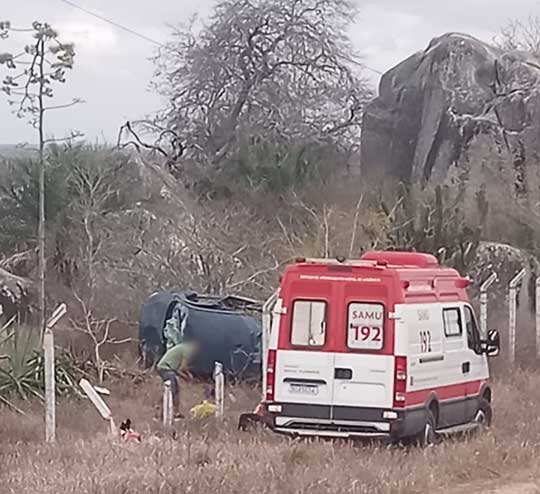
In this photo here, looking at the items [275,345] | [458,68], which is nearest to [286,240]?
[275,345]

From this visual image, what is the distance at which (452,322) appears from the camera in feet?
56.6

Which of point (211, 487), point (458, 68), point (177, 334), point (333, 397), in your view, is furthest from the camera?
point (458, 68)

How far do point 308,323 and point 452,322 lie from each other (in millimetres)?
2083

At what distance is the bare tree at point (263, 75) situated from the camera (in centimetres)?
4528

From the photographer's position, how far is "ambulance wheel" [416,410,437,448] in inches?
633

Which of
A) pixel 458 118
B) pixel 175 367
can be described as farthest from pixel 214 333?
pixel 458 118

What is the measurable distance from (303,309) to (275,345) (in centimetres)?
54

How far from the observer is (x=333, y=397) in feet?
52.4

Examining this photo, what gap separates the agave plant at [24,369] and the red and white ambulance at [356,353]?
175 inches

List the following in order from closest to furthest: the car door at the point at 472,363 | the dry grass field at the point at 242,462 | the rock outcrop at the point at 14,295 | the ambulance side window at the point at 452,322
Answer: the dry grass field at the point at 242,462
the ambulance side window at the point at 452,322
the car door at the point at 472,363
the rock outcrop at the point at 14,295

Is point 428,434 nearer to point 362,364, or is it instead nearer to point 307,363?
point 362,364

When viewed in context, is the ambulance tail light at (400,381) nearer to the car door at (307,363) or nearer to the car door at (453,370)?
the car door at (307,363)

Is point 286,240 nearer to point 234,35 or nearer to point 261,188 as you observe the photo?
point 261,188

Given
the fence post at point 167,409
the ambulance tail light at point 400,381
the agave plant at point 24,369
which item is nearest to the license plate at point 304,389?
the ambulance tail light at point 400,381
